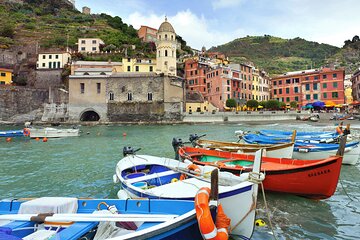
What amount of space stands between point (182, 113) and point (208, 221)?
141ft

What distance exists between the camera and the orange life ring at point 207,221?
9.91ft

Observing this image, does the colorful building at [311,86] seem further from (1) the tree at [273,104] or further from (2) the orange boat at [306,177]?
(2) the orange boat at [306,177]

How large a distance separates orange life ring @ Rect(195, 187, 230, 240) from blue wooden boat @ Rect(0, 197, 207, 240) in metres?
0.13

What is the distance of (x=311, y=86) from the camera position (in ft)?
166

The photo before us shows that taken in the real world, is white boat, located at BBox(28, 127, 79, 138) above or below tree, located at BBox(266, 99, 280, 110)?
below

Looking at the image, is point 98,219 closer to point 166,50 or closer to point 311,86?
point 166,50

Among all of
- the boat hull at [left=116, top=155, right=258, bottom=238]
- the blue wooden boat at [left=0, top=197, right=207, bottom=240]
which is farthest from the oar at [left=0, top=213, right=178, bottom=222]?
the boat hull at [left=116, top=155, right=258, bottom=238]

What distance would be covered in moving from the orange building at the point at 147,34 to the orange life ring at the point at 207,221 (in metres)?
80.3

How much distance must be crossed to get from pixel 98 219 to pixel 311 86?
56.6 metres

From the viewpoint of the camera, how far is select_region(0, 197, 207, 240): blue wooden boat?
308 centimetres

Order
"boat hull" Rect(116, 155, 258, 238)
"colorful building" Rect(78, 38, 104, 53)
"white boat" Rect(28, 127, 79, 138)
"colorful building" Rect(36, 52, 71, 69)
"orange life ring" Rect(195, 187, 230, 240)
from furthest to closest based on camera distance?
1. "colorful building" Rect(78, 38, 104, 53)
2. "colorful building" Rect(36, 52, 71, 69)
3. "white boat" Rect(28, 127, 79, 138)
4. "boat hull" Rect(116, 155, 258, 238)
5. "orange life ring" Rect(195, 187, 230, 240)

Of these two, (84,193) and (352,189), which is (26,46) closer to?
(84,193)

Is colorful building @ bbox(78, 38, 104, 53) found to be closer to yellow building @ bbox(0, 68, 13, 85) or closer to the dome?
yellow building @ bbox(0, 68, 13, 85)

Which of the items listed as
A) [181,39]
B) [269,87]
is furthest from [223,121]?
[181,39]
